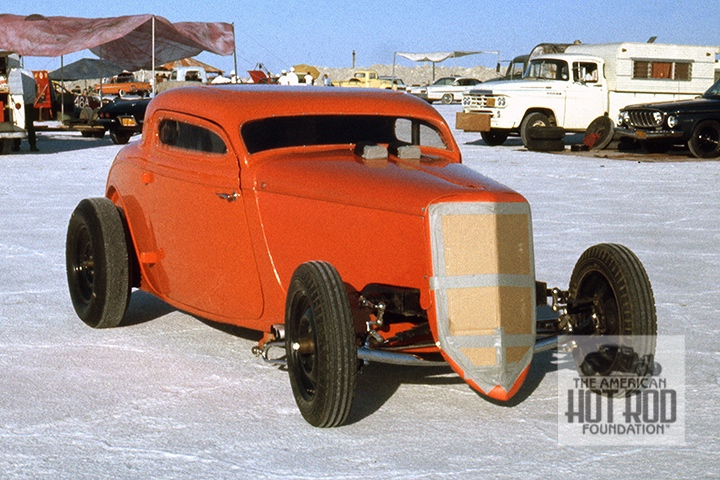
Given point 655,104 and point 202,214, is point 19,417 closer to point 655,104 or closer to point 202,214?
point 202,214

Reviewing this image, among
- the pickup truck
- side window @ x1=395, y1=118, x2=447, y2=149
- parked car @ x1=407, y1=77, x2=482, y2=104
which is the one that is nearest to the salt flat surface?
side window @ x1=395, y1=118, x2=447, y2=149

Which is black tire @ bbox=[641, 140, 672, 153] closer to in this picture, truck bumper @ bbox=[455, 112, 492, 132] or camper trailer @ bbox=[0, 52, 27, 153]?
truck bumper @ bbox=[455, 112, 492, 132]

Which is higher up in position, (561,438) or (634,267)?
(634,267)

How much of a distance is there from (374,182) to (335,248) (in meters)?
0.36

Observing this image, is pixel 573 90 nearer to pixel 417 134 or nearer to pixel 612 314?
pixel 417 134

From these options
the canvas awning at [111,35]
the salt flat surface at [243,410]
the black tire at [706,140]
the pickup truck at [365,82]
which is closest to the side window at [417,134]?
the salt flat surface at [243,410]

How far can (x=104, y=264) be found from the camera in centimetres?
583

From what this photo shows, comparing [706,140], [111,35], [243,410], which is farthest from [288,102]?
[111,35]

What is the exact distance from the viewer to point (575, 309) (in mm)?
4859

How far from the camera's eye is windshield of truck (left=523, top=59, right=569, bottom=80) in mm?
21859

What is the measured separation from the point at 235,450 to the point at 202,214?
1714mm

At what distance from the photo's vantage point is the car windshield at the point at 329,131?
534 cm

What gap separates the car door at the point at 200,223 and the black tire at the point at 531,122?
16.2 m

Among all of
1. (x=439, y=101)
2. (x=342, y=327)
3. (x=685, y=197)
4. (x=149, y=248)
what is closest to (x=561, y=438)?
(x=342, y=327)
